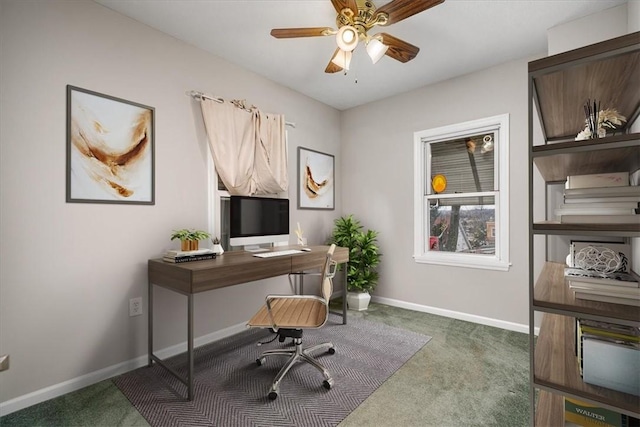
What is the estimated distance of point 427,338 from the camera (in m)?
2.80

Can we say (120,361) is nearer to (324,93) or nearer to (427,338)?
(427,338)

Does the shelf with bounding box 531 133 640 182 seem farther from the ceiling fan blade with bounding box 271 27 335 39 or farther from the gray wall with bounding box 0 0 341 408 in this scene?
the gray wall with bounding box 0 0 341 408

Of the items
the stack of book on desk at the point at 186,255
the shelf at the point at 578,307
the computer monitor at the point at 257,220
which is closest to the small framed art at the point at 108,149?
the stack of book on desk at the point at 186,255

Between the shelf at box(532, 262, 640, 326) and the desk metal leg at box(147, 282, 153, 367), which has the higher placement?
the shelf at box(532, 262, 640, 326)

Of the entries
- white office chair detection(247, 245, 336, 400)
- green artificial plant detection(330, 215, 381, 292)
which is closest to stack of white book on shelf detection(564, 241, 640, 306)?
white office chair detection(247, 245, 336, 400)

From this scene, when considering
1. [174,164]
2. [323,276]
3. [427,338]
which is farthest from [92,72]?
[427,338]

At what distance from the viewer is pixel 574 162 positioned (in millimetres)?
1514

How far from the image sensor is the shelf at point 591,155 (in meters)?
0.97

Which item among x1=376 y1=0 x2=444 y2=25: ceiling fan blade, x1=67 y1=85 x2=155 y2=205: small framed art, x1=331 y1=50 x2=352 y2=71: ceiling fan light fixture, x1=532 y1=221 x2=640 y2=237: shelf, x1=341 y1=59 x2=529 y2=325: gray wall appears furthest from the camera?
x1=341 y1=59 x2=529 y2=325: gray wall

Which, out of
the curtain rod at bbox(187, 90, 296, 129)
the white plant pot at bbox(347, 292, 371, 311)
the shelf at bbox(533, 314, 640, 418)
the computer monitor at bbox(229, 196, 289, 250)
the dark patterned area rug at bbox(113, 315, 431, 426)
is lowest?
the dark patterned area rug at bbox(113, 315, 431, 426)

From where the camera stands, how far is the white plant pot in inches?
142

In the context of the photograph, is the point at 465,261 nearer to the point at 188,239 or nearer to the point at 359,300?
the point at 359,300

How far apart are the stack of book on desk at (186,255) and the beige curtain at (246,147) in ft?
2.36

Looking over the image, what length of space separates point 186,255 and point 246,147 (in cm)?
122
